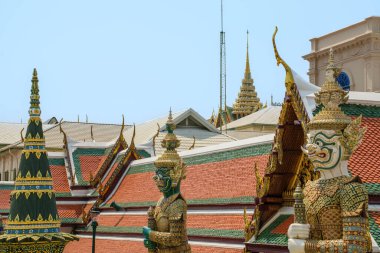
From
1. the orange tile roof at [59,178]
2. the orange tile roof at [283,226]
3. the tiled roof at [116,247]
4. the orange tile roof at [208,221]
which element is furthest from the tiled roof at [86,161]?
the orange tile roof at [283,226]

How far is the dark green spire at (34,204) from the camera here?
10.6 metres

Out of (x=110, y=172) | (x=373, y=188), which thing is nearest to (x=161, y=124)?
(x=110, y=172)

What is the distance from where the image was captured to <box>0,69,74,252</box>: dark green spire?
10.6 meters

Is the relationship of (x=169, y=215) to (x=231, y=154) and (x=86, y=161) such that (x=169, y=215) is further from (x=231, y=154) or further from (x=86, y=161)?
(x=86, y=161)

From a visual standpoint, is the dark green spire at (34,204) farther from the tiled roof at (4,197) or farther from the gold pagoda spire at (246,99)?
the gold pagoda spire at (246,99)

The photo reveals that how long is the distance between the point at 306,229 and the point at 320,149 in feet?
3.08

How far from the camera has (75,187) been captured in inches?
1030

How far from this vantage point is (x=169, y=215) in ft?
39.8

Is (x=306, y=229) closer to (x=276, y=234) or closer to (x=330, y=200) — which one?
(x=330, y=200)

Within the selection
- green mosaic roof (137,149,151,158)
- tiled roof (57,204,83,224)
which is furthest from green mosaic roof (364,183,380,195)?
green mosaic roof (137,149,151,158)

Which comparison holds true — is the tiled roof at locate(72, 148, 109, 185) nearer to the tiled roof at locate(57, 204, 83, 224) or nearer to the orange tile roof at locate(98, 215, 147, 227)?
the tiled roof at locate(57, 204, 83, 224)

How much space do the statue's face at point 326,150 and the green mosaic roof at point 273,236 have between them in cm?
314

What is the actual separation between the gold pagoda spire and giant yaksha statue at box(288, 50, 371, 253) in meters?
58.6

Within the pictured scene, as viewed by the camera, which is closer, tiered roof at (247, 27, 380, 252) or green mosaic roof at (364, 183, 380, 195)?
green mosaic roof at (364, 183, 380, 195)
